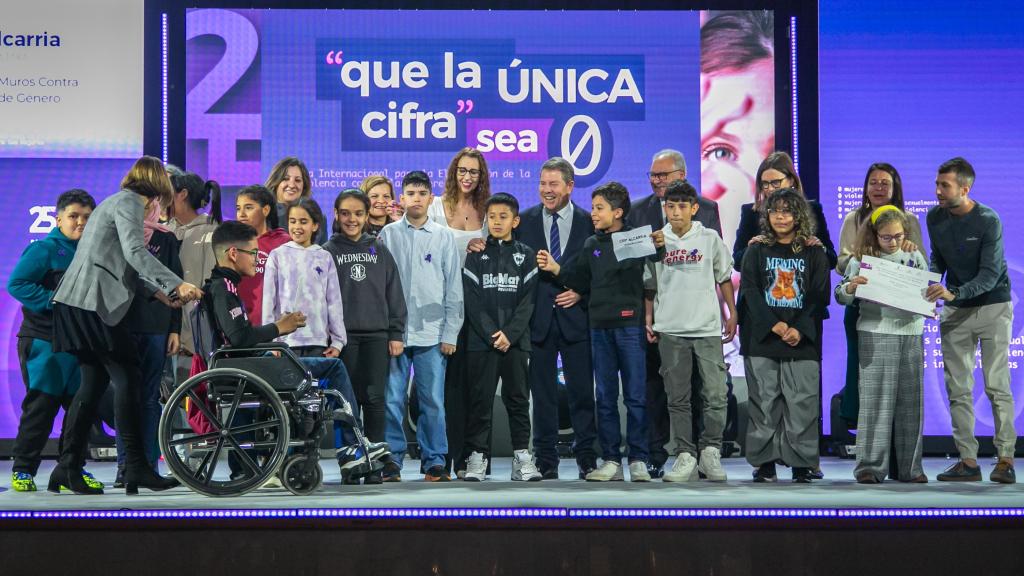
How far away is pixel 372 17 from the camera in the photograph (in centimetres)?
709

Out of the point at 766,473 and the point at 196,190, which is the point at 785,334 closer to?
the point at 766,473

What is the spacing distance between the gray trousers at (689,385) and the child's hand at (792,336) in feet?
1.02

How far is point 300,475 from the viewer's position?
15.2 ft

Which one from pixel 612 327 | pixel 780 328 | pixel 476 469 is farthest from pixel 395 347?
pixel 780 328

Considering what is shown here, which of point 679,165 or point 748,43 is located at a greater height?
point 748,43

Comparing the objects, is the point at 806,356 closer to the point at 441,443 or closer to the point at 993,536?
the point at 993,536

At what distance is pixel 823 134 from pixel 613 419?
2.95 m

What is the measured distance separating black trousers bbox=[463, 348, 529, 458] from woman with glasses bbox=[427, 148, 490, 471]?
4.3 inches

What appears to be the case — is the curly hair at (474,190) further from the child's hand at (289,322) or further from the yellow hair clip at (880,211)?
the yellow hair clip at (880,211)

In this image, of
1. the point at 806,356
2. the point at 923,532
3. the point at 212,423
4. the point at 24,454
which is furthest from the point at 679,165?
the point at 24,454

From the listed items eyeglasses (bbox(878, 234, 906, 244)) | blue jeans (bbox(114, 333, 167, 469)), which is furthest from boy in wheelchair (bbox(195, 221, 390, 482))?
eyeglasses (bbox(878, 234, 906, 244))

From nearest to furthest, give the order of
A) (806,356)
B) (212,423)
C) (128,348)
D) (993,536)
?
(993,536)
(212,423)
(128,348)
(806,356)

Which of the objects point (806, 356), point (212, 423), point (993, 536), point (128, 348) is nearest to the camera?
point (993, 536)

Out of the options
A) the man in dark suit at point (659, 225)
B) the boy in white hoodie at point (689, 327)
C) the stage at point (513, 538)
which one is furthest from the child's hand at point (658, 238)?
the stage at point (513, 538)
